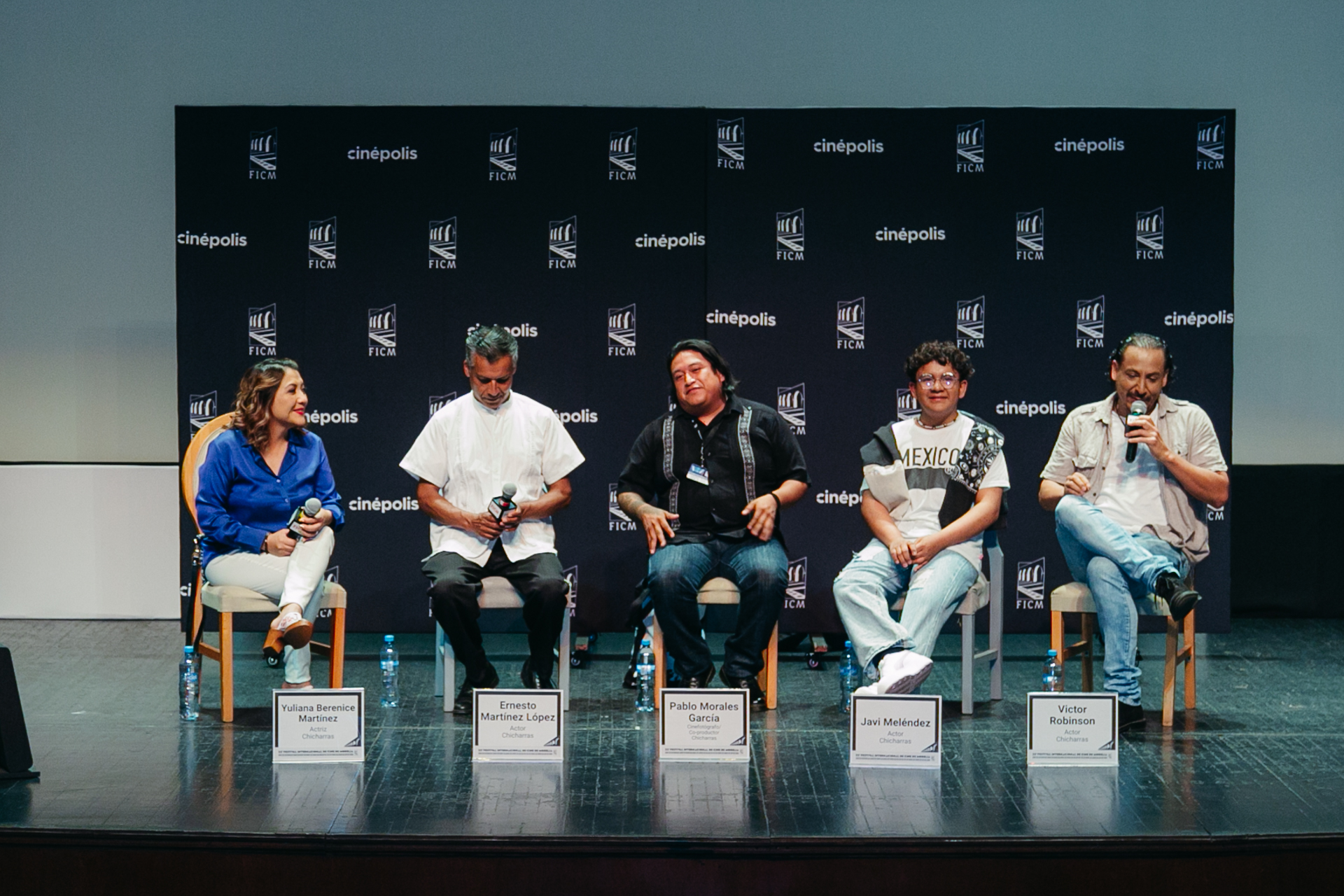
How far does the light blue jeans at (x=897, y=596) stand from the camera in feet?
13.5

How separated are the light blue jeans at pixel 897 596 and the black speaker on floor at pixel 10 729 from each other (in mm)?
2333

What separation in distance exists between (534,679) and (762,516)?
3.04ft

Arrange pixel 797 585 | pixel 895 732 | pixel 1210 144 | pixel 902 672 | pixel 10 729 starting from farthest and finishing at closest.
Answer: pixel 797 585
pixel 1210 144
pixel 902 672
pixel 895 732
pixel 10 729

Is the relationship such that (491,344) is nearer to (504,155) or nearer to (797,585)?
(504,155)

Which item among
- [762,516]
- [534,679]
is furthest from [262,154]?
[762,516]

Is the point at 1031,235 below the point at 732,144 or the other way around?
below

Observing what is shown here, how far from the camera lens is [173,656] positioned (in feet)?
17.0

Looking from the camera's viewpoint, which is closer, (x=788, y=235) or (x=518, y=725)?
(x=518, y=725)

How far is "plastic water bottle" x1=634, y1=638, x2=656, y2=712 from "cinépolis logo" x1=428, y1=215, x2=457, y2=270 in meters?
1.75

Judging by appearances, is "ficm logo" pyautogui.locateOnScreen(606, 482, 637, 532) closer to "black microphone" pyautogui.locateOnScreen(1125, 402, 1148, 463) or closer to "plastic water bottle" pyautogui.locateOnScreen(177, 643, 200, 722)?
"plastic water bottle" pyautogui.locateOnScreen(177, 643, 200, 722)

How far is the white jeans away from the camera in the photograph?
414 cm

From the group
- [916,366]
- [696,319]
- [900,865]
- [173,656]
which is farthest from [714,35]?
[900,865]

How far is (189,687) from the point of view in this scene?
4227 mm

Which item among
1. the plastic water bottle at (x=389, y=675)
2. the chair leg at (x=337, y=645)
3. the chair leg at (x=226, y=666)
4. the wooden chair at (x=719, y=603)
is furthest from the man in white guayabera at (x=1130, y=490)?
the chair leg at (x=226, y=666)
